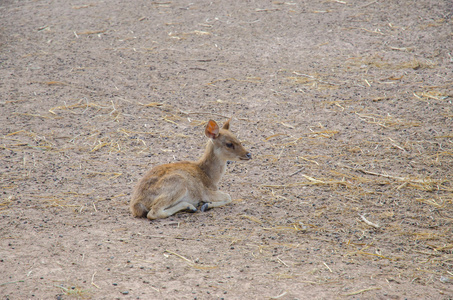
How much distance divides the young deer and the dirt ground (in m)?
0.20

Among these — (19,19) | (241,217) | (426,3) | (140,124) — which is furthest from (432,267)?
(19,19)

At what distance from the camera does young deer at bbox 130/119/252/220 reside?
627 cm

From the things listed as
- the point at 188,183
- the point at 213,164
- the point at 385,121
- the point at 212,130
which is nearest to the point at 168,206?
the point at 188,183

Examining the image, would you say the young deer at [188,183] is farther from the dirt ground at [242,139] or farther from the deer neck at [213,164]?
the dirt ground at [242,139]

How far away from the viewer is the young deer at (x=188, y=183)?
6266 millimetres

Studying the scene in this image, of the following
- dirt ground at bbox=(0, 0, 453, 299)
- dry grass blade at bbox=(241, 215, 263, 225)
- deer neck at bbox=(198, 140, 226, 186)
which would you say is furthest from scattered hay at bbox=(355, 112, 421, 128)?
dry grass blade at bbox=(241, 215, 263, 225)

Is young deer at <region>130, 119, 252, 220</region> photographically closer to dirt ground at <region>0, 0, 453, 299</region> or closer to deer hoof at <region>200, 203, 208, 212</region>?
deer hoof at <region>200, 203, 208, 212</region>

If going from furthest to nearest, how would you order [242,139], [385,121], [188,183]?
[385,121], [242,139], [188,183]

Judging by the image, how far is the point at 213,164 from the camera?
708 cm

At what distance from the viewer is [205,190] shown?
6750 millimetres

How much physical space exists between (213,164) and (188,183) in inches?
25.2

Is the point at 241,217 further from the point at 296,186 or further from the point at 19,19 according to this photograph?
the point at 19,19

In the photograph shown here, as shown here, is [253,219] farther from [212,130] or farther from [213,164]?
[212,130]

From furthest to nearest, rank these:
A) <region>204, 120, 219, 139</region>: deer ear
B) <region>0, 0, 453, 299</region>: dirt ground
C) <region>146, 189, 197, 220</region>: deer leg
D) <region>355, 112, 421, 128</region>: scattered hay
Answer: <region>355, 112, 421, 128</region>: scattered hay
<region>204, 120, 219, 139</region>: deer ear
<region>146, 189, 197, 220</region>: deer leg
<region>0, 0, 453, 299</region>: dirt ground
